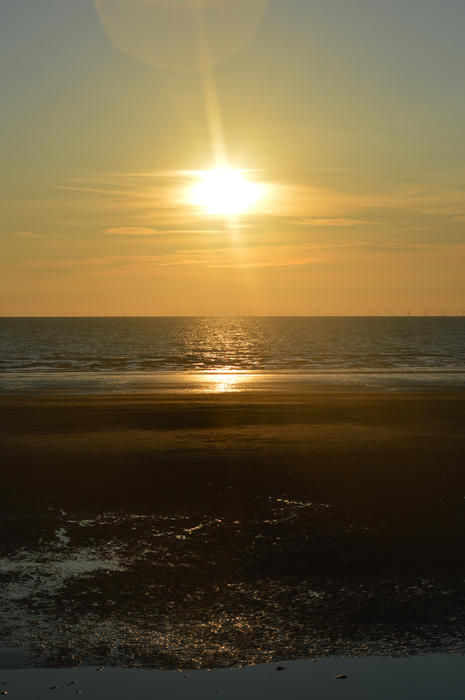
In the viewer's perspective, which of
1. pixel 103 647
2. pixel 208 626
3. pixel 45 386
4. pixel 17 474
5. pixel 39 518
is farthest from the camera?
pixel 45 386

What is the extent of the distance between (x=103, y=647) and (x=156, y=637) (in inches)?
19.2

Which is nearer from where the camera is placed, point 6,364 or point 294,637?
point 294,637

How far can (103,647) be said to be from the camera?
6.62 metres

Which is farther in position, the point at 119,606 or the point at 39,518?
the point at 39,518

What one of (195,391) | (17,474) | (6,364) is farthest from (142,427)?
(6,364)

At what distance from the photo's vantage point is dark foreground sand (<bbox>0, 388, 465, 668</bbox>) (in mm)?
6879

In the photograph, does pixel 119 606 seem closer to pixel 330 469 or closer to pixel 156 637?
pixel 156 637

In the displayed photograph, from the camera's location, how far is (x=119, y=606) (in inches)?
300

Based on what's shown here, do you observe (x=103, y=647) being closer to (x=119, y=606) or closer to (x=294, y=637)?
(x=119, y=606)

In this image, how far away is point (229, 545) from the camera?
9773mm

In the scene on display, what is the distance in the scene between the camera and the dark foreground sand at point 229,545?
6.88 meters

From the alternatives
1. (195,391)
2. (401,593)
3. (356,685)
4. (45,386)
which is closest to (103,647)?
(356,685)

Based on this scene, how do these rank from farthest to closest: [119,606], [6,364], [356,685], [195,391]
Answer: [6,364]
[195,391]
[119,606]
[356,685]

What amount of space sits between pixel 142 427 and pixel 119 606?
549 inches
